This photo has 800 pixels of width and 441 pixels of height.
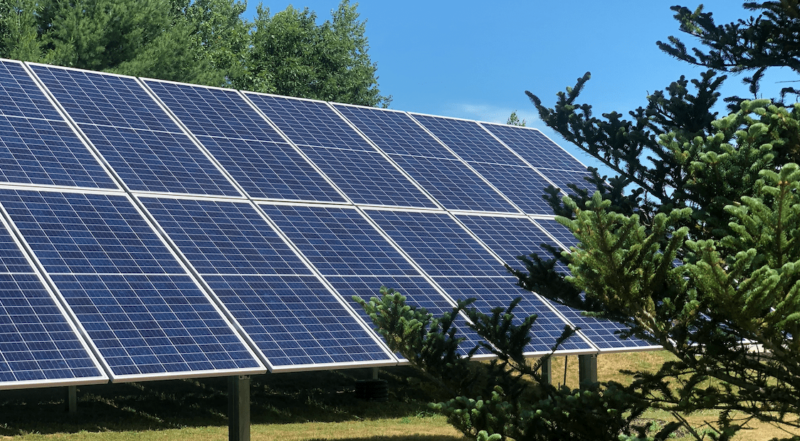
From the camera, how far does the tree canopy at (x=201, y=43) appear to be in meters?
47.5

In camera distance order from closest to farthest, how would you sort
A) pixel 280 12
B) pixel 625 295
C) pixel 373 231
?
pixel 625 295
pixel 373 231
pixel 280 12

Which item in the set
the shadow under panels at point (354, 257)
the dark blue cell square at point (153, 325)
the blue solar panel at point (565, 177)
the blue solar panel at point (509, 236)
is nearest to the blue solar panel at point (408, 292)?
the shadow under panels at point (354, 257)

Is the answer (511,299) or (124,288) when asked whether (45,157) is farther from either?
(511,299)

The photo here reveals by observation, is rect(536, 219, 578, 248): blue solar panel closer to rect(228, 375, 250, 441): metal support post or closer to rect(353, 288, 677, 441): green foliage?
rect(353, 288, 677, 441): green foliage

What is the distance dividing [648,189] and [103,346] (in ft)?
25.6

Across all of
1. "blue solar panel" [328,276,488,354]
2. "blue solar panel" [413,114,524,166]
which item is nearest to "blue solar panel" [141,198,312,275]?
"blue solar panel" [328,276,488,354]

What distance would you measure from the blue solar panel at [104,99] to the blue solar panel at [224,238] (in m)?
3.88

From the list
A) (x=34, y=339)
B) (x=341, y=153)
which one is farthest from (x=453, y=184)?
(x=34, y=339)

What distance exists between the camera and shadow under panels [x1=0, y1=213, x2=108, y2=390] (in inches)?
447

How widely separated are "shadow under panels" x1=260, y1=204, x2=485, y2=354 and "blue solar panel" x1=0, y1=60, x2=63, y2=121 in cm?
538

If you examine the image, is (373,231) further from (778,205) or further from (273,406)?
(778,205)

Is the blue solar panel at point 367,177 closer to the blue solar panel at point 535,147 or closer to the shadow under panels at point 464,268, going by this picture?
the shadow under panels at point 464,268

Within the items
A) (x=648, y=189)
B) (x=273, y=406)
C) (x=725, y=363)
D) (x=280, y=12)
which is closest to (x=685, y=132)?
(x=648, y=189)

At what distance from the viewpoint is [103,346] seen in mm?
12250
